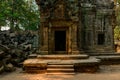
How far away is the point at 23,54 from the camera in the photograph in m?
17.8

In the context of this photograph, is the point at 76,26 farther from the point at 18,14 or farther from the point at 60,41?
the point at 18,14

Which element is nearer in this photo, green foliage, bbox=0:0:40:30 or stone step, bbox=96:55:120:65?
stone step, bbox=96:55:120:65

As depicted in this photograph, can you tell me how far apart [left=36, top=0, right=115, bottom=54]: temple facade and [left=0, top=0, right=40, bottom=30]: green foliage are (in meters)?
16.6

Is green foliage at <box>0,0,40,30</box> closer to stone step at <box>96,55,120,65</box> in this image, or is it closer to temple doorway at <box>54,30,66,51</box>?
temple doorway at <box>54,30,66,51</box>

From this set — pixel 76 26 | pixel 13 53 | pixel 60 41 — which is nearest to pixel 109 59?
pixel 76 26

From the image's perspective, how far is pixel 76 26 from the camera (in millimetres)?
15703

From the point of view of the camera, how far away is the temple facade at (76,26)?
15680mm

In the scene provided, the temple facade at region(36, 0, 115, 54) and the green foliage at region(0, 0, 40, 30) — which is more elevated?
the green foliage at region(0, 0, 40, 30)

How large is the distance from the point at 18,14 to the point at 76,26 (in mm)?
20174

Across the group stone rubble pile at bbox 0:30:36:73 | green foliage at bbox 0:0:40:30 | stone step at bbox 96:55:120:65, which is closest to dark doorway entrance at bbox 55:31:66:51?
stone rubble pile at bbox 0:30:36:73

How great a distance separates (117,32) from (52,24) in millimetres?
27766

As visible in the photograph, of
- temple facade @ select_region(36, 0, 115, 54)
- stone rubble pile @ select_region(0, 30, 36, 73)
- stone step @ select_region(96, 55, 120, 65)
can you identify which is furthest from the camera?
stone step @ select_region(96, 55, 120, 65)

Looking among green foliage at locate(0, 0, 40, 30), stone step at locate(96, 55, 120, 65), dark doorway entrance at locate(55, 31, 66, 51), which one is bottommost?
stone step at locate(96, 55, 120, 65)

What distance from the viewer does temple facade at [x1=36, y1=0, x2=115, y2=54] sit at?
15680mm
